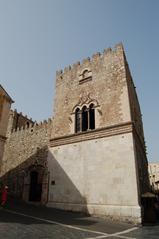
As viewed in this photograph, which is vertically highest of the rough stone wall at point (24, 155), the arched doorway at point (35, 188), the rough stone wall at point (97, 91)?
the rough stone wall at point (97, 91)

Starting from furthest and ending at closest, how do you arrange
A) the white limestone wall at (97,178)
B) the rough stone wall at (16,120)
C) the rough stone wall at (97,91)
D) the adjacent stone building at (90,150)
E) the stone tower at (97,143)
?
the rough stone wall at (16,120), the rough stone wall at (97,91), the adjacent stone building at (90,150), the stone tower at (97,143), the white limestone wall at (97,178)

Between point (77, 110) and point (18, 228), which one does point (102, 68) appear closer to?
point (77, 110)

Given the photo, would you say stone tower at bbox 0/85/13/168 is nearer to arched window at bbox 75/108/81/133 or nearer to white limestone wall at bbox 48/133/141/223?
white limestone wall at bbox 48/133/141/223


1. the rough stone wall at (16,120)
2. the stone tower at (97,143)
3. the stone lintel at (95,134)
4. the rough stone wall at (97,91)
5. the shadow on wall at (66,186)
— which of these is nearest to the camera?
the stone tower at (97,143)

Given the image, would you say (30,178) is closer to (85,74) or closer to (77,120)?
(77,120)

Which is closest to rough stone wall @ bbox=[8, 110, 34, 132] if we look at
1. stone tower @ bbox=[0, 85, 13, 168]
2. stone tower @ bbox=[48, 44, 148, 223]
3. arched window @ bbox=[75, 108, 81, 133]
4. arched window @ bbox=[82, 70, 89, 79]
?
stone tower @ bbox=[0, 85, 13, 168]

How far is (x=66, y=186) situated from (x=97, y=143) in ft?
11.6

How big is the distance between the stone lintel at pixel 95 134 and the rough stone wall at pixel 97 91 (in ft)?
1.28

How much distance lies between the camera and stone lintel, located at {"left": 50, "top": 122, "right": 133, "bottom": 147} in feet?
39.2

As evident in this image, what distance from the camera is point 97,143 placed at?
1270 cm

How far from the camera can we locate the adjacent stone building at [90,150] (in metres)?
11.0

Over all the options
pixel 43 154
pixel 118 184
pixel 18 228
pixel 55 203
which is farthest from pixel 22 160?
pixel 18 228

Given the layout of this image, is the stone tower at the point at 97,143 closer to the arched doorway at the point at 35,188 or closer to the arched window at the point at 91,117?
the arched window at the point at 91,117

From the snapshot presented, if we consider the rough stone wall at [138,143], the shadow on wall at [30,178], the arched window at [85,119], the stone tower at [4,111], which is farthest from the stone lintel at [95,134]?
the stone tower at [4,111]
